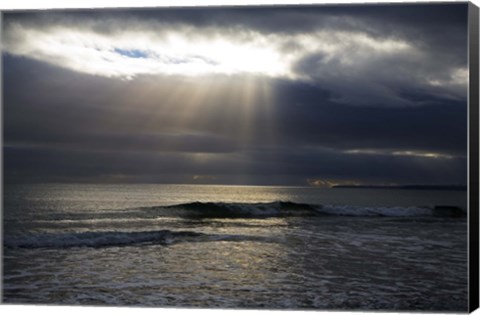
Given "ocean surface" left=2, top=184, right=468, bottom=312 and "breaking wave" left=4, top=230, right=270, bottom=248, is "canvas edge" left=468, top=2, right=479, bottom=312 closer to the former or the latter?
"ocean surface" left=2, top=184, right=468, bottom=312

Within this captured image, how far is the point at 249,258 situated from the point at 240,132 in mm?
1195

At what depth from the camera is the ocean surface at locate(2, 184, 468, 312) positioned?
5.09 meters

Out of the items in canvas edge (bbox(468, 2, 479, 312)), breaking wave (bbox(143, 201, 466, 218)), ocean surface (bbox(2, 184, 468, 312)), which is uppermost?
canvas edge (bbox(468, 2, 479, 312))

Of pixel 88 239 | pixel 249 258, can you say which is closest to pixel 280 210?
pixel 249 258

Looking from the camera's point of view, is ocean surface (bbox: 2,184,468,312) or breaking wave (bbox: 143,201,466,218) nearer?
ocean surface (bbox: 2,184,468,312)

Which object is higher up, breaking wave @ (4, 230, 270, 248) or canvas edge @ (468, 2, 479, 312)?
canvas edge @ (468, 2, 479, 312)

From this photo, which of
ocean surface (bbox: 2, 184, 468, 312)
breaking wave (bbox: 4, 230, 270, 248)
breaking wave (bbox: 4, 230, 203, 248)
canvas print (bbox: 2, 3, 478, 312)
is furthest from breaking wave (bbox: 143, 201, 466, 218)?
canvas print (bbox: 2, 3, 478, 312)

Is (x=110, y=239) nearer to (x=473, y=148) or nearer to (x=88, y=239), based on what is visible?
(x=88, y=239)

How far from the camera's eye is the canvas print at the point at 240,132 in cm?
512

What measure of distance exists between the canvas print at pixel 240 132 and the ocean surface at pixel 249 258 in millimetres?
24

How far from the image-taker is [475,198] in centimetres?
465

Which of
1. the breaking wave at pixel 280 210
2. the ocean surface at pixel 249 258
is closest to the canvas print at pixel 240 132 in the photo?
the ocean surface at pixel 249 258

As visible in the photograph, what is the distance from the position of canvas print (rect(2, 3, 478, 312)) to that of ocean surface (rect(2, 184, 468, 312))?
2 centimetres

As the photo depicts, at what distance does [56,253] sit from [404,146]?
3440 millimetres
